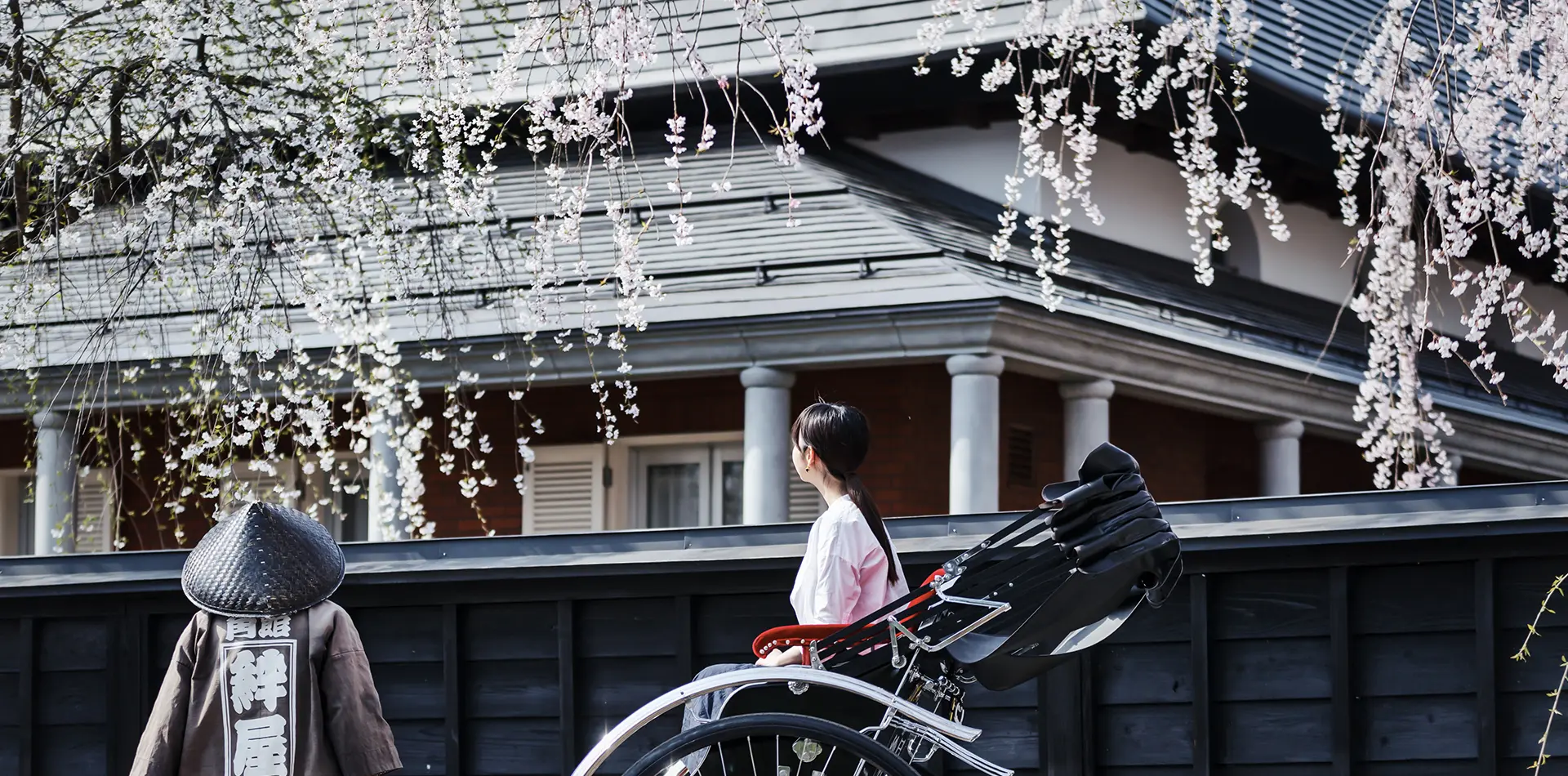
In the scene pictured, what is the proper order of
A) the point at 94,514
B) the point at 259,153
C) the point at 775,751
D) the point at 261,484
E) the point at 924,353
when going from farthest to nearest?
1. the point at 94,514
2. the point at 261,484
3. the point at 924,353
4. the point at 259,153
5. the point at 775,751

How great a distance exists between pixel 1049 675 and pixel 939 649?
1.18 meters

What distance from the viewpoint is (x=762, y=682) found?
3797mm

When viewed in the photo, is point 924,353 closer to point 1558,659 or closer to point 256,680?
point 1558,659

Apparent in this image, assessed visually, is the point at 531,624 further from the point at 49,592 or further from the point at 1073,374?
the point at 1073,374

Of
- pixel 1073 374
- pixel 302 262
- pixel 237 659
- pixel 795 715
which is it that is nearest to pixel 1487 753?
pixel 795 715

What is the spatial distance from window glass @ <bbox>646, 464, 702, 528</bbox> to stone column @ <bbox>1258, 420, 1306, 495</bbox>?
3.91 meters

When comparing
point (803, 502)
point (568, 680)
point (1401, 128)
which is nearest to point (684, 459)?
point (803, 502)

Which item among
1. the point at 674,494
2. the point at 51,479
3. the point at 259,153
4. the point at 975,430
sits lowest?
the point at 674,494

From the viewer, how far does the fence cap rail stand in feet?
15.1

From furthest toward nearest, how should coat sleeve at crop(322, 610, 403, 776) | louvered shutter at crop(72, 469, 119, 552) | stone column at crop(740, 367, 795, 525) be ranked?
1. louvered shutter at crop(72, 469, 119, 552)
2. stone column at crop(740, 367, 795, 525)
3. coat sleeve at crop(322, 610, 403, 776)

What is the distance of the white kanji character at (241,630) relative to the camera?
4480 mm

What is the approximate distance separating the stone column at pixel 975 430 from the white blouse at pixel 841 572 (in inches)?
264

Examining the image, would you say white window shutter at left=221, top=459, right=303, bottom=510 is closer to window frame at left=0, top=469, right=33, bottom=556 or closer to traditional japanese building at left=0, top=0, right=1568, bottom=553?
traditional japanese building at left=0, top=0, right=1568, bottom=553

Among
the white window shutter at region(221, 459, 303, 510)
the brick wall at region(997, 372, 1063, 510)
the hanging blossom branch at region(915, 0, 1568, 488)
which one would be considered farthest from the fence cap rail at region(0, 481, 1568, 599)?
the brick wall at region(997, 372, 1063, 510)
